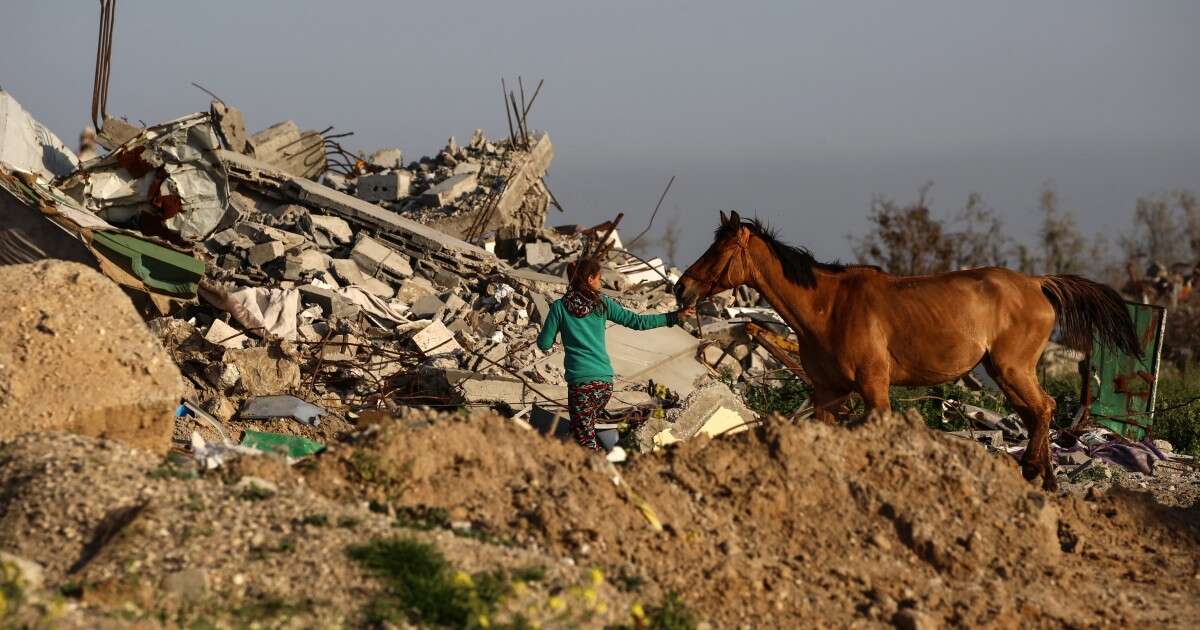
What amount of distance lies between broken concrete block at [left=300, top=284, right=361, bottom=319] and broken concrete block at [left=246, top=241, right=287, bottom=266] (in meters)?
0.95

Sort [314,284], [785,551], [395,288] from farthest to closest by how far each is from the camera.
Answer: [395,288]
[314,284]
[785,551]

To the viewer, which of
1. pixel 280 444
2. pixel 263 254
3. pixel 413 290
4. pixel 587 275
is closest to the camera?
pixel 280 444

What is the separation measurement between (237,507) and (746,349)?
31.1 ft

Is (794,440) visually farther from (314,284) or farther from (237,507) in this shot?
(314,284)

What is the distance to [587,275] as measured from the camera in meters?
8.36

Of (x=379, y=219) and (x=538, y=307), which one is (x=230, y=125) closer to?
(x=379, y=219)

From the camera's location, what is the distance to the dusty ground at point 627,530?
5043mm

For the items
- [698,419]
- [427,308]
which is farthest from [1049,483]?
[427,308]

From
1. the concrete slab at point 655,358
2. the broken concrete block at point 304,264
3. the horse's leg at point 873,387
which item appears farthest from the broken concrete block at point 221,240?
the horse's leg at point 873,387

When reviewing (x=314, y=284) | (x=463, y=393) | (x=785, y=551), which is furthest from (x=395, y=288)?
(x=785, y=551)

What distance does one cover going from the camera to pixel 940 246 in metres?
30.8

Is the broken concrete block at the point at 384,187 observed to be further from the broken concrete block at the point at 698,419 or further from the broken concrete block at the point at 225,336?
the broken concrete block at the point at 698,419

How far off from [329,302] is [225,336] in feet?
4.44

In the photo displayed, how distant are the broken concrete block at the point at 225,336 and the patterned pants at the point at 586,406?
4.80 m
